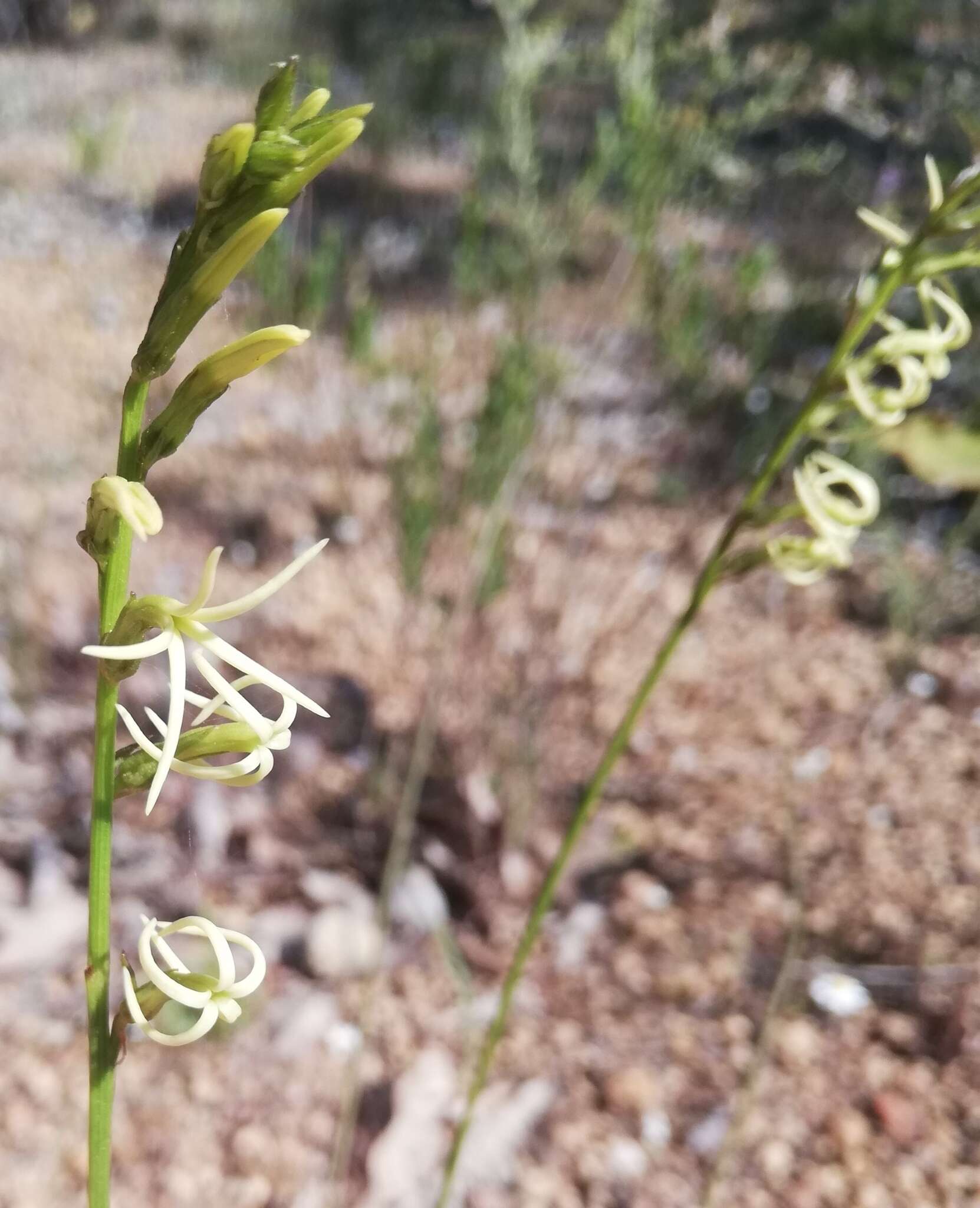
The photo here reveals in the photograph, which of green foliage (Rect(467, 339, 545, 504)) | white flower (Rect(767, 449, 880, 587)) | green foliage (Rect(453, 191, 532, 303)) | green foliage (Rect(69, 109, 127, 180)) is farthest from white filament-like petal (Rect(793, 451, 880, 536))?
green foliage (Rect(69, 109, 127, 180))

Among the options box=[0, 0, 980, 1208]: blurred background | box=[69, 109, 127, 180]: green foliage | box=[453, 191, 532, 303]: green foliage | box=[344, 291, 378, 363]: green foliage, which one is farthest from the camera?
box=[69, 109, 127, 180]: green foliage

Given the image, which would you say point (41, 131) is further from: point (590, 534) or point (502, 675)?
point (502, 675)

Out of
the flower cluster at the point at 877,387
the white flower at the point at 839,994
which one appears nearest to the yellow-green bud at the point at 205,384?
the flower cluster at the point at 877,387

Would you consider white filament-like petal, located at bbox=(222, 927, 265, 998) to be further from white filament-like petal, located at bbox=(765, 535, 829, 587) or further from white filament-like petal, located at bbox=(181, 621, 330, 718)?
white filament-like petal, located at bbox=(765, 535, 829, 587)

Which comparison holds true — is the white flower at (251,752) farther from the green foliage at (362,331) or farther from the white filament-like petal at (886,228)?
the green foliage at (362,331)

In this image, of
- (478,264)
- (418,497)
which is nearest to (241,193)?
(418,497)

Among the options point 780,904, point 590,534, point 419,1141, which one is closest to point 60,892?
point 419,1141

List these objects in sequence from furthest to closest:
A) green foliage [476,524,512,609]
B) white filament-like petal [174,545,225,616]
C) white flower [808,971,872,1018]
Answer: green foliage [476,524,512,609] → white flower [808,971,872,1018] → white filament-like petal [174,545,225,616]
